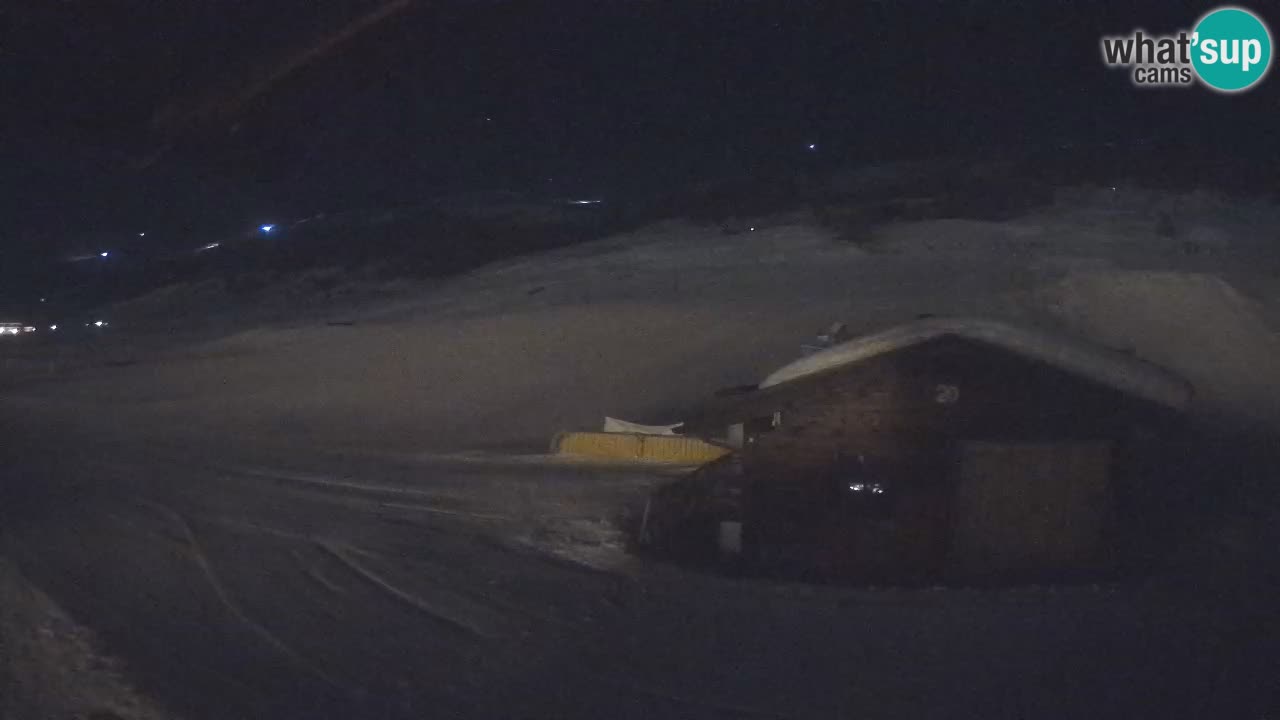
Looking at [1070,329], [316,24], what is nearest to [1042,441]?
[1070,329]

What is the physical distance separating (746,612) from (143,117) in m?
15.0

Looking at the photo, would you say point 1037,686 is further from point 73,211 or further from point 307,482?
point 73,211

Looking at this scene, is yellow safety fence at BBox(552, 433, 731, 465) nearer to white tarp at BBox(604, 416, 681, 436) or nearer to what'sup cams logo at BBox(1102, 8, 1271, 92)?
white tarp at BBox(604, 416, 681, 436)

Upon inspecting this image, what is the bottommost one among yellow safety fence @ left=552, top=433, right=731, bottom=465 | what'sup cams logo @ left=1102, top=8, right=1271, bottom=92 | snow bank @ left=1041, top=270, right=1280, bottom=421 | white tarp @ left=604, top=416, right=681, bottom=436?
yellow safety fence @ left=552, top=433, right=731, bottom=465

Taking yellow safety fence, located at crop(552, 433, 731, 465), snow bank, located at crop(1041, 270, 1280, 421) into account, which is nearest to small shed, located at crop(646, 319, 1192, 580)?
yellow safety fence, located at crop(552, 433, 731, 465)

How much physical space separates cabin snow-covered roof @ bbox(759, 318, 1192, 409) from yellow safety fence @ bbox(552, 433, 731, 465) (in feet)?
15.3

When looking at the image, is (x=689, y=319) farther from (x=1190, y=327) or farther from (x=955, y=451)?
(x=955, y=451)

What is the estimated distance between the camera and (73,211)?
40.5 metres

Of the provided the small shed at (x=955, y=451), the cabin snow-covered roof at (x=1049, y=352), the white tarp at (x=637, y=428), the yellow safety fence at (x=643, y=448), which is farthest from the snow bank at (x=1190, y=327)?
the white tarp at (x=637, y=428)

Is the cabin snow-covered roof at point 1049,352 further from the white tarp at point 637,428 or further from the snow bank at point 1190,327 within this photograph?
the white tarp at point 637,428

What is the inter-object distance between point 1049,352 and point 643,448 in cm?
671

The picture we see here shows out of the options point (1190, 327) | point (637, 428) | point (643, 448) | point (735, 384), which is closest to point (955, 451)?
point (643, 448)

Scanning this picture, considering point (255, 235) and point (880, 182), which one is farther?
point (255, 235)

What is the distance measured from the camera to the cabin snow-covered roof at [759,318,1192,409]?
557 inches
